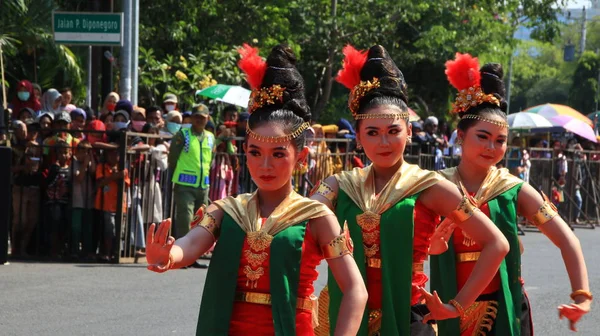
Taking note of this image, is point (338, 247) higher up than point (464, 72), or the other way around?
point (464, 72)

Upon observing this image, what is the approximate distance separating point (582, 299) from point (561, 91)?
77.9 metres

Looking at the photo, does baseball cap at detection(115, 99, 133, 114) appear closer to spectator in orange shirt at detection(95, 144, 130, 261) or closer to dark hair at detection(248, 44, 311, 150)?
spectator in orange shirt at detection(95, 144, 130, 261)

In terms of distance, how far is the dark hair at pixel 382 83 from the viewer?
17.3 ft

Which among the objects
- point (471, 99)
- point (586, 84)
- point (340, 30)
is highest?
point (586, 84)

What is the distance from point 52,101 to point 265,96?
10.8m

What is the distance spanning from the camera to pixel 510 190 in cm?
584

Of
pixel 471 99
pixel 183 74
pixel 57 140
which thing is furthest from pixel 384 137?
pixel 183 74

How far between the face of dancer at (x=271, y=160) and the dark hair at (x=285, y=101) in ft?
0.17

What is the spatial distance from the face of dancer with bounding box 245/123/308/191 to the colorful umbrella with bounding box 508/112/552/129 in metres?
17.0

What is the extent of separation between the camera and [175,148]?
39.3 ft

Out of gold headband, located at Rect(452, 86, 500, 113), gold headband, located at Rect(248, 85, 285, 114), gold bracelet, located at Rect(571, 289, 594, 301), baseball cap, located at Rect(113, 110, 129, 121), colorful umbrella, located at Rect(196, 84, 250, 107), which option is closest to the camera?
gold headband, located at Rect(248, 85, 285, 114)

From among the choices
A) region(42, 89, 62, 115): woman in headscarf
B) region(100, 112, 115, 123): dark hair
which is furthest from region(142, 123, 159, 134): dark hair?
region(42, 89, 62, 115): woman in headscarf

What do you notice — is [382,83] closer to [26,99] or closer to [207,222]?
[207,222]

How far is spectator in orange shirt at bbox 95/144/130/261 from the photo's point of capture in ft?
40.2
